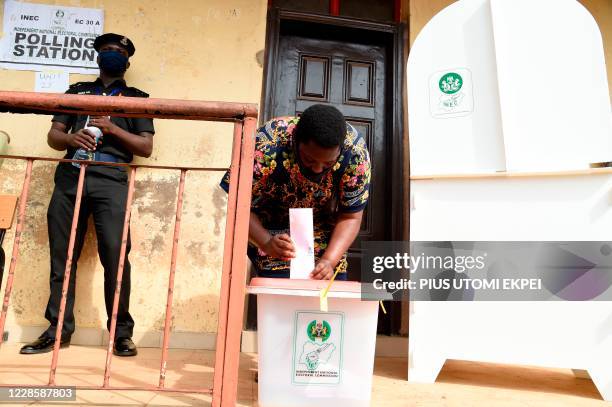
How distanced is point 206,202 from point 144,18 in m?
1.37

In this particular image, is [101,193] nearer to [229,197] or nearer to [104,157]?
[104,157]

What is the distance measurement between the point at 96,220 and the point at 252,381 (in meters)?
1.34

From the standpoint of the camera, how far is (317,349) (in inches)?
61.7

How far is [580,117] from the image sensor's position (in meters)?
2.16

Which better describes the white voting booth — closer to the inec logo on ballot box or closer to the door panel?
the inec logo on ballot box

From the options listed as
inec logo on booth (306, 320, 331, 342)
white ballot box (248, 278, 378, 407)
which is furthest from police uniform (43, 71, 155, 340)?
inec logo on booth (306, 320, 331, 342)

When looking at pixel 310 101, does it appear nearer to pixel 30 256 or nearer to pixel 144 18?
pixel 144 18

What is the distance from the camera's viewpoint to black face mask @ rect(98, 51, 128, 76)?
2.75 metres

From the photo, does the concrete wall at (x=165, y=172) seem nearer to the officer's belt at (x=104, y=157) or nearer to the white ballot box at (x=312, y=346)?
the officer's belt at (x=104, y=157)

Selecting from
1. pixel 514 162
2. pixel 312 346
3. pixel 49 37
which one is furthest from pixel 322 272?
pixel 49 37

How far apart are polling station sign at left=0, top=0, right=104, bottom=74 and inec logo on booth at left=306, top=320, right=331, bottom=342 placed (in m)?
2.44

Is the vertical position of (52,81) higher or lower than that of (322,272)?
higher

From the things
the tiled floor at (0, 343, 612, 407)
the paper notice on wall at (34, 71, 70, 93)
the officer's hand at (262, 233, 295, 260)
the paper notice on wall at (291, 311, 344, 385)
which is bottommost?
the tiled floor at (0, 343, 612, 407)

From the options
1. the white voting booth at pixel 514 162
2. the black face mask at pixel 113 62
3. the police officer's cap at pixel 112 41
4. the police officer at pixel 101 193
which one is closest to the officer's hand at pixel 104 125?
the police officer at pixel 101 193
